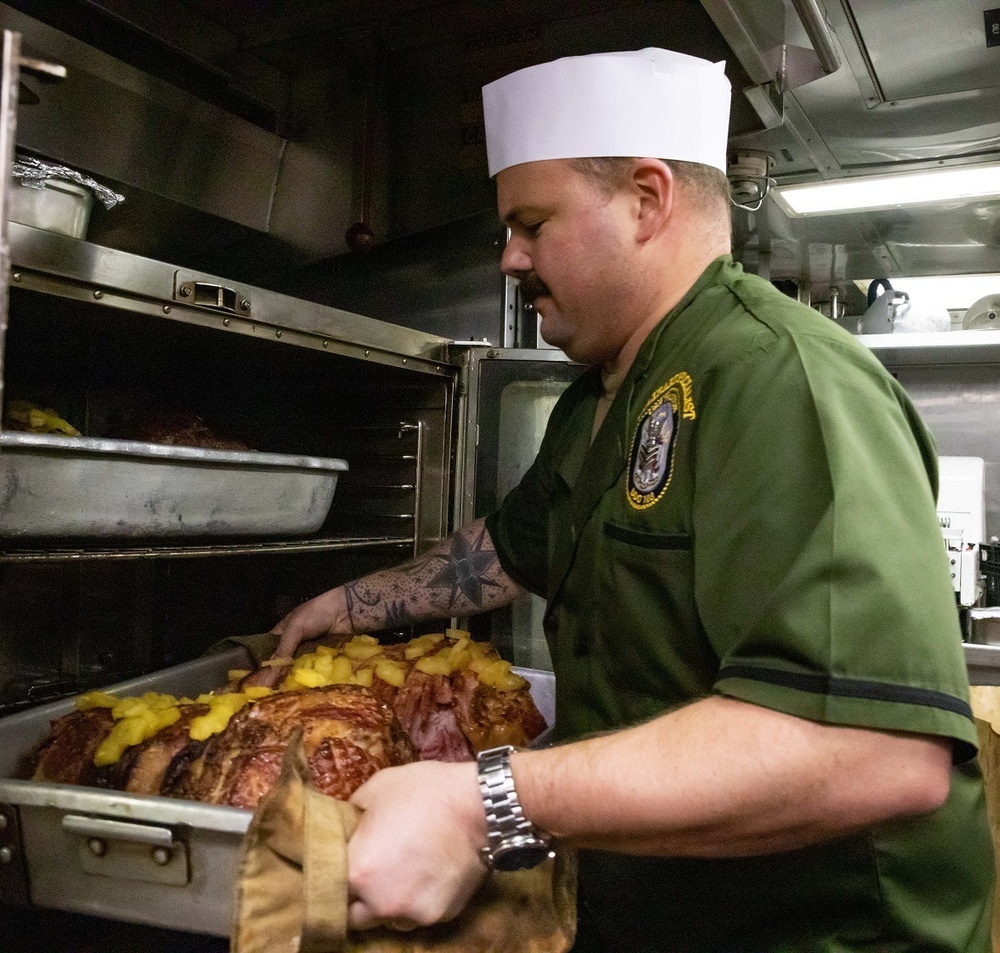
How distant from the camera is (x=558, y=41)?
258 cm

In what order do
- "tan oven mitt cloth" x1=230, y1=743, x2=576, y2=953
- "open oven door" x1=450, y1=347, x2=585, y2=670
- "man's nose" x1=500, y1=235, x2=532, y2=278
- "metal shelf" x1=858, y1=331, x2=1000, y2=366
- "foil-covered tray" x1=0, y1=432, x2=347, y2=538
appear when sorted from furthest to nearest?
"metal shelf" x1=858, y1=331, x2=1000, y2=366, "open oven door" x1=450, y1=347, x2=585, y2=670, "man's nose" x1=500, y1=235, x2=532, y2=278, "foil-covered tray" x1=0, y1=432, x2=347, y2=538, "tan oven mitt cloth" x1=230, y1=743, x2=576, y2=953

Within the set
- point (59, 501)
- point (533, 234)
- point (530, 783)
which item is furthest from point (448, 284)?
point (530, 783)

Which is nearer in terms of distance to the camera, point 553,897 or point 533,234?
point 553,897

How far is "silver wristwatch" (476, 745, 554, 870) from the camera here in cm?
102

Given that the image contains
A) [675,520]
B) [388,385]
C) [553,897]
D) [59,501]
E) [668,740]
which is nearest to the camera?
[668,740]

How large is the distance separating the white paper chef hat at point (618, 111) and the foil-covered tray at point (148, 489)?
2.40ft

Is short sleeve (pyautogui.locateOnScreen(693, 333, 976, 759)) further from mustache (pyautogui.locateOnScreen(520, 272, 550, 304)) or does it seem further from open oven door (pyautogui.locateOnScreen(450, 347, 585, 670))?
open oven door (pyautogui.locateOnScreen(450, 347, 585, 670))

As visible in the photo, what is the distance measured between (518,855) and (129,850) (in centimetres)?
55

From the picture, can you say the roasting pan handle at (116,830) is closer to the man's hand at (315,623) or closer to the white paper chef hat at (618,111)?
the man's hand at (315,623)

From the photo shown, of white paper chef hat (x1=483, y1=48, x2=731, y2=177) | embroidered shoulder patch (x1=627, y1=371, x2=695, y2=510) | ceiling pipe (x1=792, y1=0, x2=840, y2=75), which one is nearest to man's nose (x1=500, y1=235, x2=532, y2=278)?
white paper chef hat (x1=483, y1=48, x2=731, y2=177)

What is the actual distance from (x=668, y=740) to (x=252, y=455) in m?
0.97

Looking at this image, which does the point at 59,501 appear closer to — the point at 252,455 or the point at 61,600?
the point at 252,455

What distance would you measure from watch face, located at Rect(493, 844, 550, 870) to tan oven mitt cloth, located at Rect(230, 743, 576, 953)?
0.32 feet

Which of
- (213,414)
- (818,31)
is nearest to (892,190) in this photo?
(818,31)
